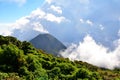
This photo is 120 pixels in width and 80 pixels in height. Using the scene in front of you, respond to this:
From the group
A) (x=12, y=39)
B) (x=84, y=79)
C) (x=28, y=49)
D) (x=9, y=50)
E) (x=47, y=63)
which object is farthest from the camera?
(x=12, y=39)

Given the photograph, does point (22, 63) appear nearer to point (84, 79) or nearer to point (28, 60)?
point (28, 60)

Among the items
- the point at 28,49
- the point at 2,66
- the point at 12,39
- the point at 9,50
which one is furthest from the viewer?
the point at 12,39

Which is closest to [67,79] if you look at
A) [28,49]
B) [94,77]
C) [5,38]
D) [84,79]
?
[84,79]

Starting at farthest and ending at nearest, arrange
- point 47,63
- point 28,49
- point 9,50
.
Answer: point 28,49 → point 47,63 → point 9,50

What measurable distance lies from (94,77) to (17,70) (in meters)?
11.8

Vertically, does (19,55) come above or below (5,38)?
below

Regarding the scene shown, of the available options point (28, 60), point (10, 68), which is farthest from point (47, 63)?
point (10, 68)

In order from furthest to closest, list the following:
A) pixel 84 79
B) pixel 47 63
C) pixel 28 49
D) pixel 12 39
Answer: pixel 12 39, pixel 28 49, pixel 47 63, pixel 84 79

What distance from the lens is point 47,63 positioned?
6900cm

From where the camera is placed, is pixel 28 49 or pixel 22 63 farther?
pixel 28 49

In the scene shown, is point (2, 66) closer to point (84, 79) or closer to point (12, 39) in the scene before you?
point (84, 79)

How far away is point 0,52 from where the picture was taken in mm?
60156

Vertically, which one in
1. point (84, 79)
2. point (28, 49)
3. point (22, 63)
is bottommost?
point (84, 79)

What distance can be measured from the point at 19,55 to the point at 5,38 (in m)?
24.7
